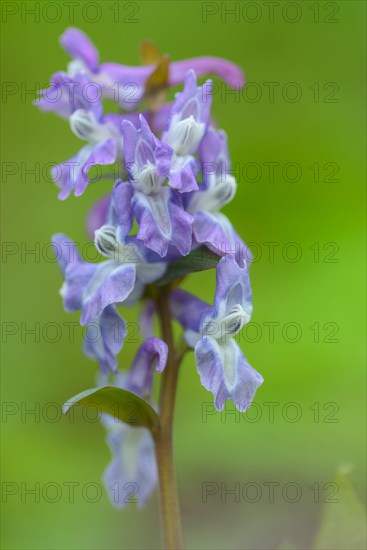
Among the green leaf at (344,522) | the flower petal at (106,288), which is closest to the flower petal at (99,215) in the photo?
the flower petal at (106,288)

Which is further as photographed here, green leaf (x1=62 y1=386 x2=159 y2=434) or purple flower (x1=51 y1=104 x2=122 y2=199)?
purple flower (x1=51 y1=104 x2=122 y2=199)

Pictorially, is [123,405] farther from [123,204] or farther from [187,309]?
[123,204]

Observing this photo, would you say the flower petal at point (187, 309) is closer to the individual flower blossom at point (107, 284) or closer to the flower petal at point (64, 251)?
the individual flower blossom at point (107, 284)

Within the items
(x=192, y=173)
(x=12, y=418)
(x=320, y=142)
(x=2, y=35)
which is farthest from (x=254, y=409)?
(x=2, y=35)

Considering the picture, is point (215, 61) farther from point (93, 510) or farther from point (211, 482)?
point (93, 510)

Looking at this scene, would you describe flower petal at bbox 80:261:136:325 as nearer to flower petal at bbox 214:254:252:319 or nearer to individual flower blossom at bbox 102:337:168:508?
flower petal at bbox 214:254:252:319

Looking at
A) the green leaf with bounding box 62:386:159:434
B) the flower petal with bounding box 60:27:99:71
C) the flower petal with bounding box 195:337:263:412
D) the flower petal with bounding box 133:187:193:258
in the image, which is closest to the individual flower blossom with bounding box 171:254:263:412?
the flower petal with bounding box 195:337:263:412
